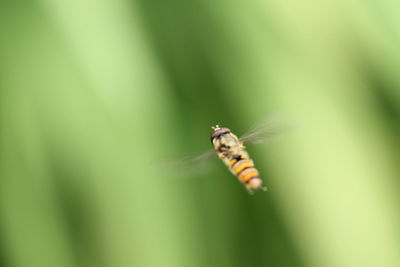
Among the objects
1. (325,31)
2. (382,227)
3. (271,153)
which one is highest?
(325,31)

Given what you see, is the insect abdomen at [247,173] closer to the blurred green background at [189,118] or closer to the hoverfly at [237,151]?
the hoverfly at [237,151]

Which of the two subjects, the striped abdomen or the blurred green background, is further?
the blurred green background

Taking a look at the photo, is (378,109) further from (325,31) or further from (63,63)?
(63,63)

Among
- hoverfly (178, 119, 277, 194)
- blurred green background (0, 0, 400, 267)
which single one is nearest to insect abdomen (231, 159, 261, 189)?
hoverfly (178, 119, 277, 194)

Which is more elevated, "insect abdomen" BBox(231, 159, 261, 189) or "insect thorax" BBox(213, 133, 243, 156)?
"insect thorax" BBox(213, 133, 243, 156)

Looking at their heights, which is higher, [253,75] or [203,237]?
[253,75]

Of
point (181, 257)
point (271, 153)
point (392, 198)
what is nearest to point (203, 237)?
point (181, 257)

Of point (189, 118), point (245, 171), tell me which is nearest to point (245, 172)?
point (245, 171)

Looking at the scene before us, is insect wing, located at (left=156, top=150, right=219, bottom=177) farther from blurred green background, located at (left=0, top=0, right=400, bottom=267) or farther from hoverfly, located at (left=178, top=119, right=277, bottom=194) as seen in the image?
blurred green background, located at (left=0, top=0, right=400, bottom=267)
